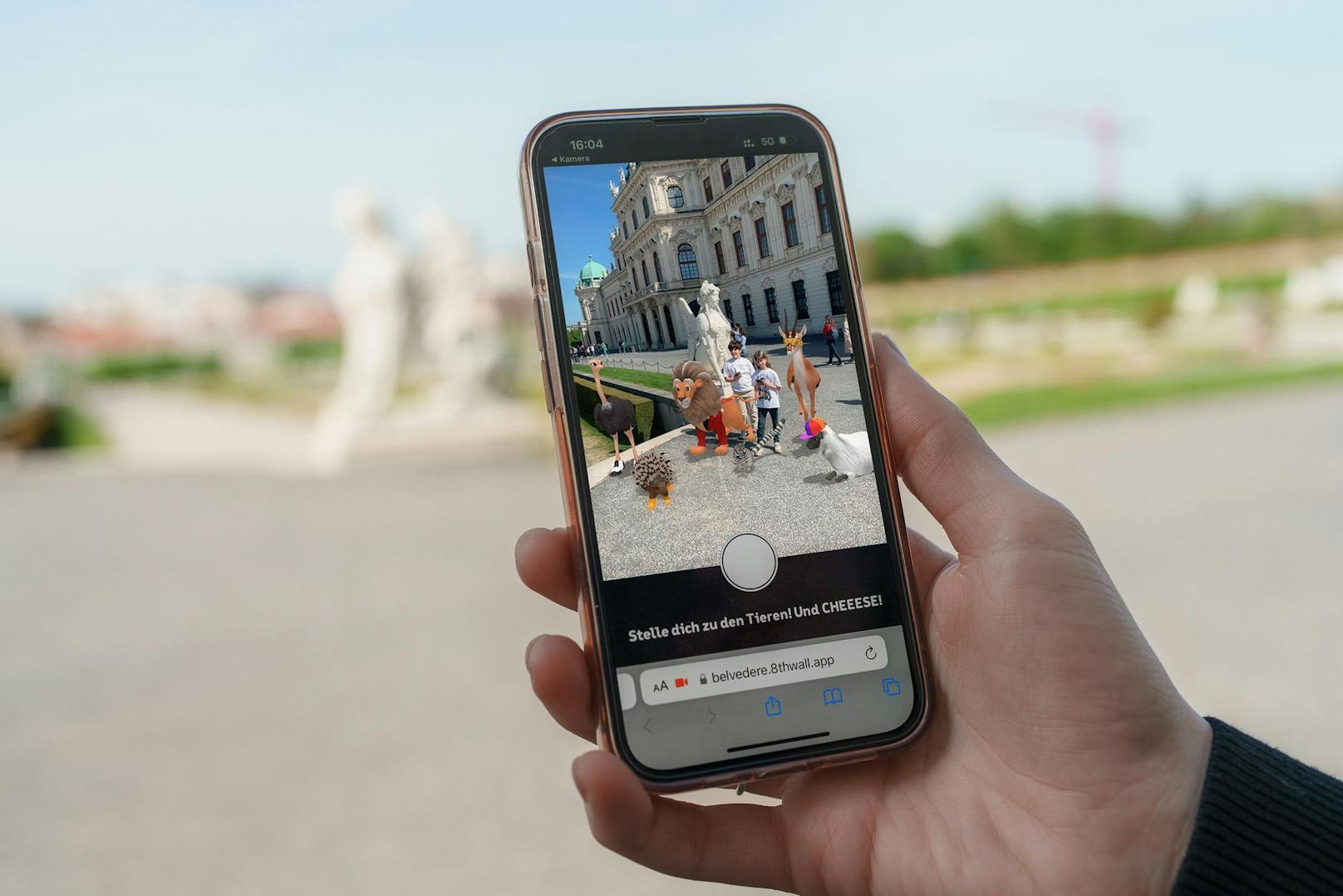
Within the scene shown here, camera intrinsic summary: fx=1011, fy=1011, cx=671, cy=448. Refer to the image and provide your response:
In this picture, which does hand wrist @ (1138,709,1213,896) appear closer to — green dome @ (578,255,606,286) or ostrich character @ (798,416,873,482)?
ostrich character @ (798,416,873,482)

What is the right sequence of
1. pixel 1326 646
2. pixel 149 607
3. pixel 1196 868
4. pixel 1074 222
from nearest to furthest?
1. pixel 1196 868
2. pixel 1326 646
3. pixel 149 607
4. pixel 1074 222

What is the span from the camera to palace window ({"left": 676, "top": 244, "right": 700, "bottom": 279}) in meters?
1.48

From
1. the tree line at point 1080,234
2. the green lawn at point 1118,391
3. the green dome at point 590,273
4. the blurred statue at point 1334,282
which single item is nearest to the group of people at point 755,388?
the green dome at point 590,273

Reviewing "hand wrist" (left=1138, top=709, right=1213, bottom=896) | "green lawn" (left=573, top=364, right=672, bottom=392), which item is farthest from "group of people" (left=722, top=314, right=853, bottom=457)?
"hand wrist" (left=1138, top=709, right=1213, bottom=896)

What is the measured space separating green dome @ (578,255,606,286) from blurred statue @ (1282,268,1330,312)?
1434cm

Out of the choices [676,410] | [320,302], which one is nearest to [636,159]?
[676,410]

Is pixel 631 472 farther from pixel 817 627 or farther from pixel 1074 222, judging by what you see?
pixel 1074 222

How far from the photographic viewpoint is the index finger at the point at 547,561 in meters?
1.43

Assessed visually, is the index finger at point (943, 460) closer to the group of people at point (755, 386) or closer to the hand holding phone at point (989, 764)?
the hand holding phone at point (989, 764)

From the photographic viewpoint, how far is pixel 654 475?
142 cm

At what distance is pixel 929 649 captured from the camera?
1.43m

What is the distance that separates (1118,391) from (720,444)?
378 inches

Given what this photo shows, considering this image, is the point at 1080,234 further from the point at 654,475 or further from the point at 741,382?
the point at 654,475

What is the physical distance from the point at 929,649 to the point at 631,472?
1.61 feet
